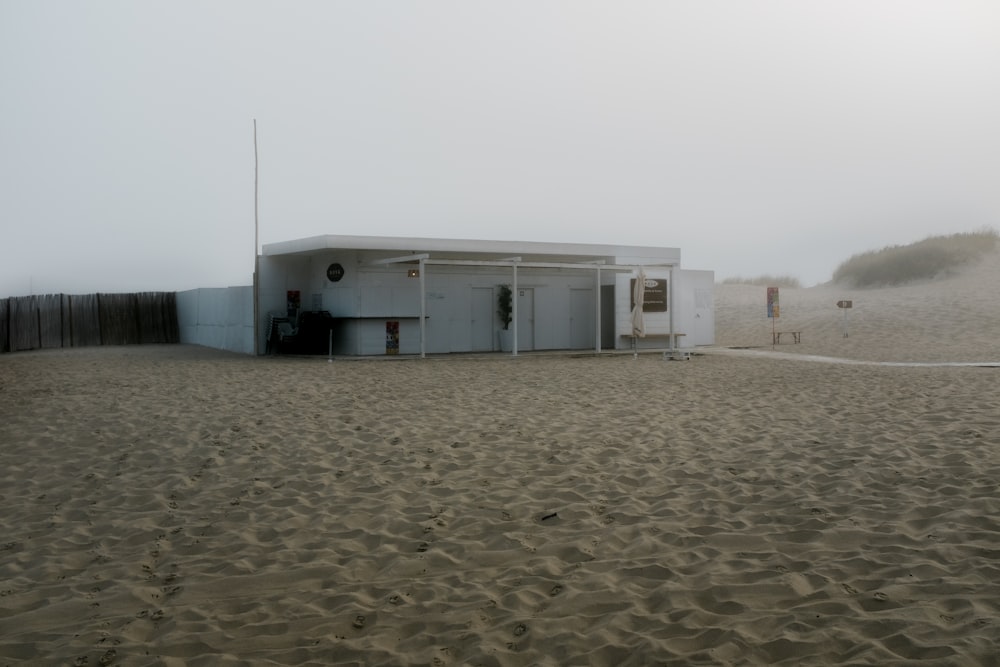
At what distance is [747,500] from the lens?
551 cm

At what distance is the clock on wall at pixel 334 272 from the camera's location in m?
18.4

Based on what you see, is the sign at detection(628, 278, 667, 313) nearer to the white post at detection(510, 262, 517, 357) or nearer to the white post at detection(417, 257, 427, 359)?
the white post at detection(510, 262, 517, 357)

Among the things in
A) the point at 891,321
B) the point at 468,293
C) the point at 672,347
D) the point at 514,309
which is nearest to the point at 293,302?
the point at 468,293

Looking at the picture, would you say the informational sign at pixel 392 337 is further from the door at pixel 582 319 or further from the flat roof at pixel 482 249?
the door at pixel 582 319

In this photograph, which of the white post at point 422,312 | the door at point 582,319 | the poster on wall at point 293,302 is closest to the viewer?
the white post at point 422,312

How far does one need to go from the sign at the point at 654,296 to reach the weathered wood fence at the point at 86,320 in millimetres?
16333

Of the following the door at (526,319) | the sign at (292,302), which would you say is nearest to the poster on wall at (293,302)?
the sign at (292,302)

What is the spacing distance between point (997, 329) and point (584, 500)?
26265 mm

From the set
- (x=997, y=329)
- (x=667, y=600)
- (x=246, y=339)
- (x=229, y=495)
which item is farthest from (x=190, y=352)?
(x=997, y=329)

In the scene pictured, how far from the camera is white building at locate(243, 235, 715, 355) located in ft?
59.7

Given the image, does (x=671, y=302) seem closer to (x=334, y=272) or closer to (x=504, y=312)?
(x=504, y=312)

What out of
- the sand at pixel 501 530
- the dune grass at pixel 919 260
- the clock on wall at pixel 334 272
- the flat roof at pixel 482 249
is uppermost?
the dune grass at pixel 919 260

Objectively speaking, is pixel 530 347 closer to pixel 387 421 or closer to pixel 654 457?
pixel 387 421

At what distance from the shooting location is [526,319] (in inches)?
802
